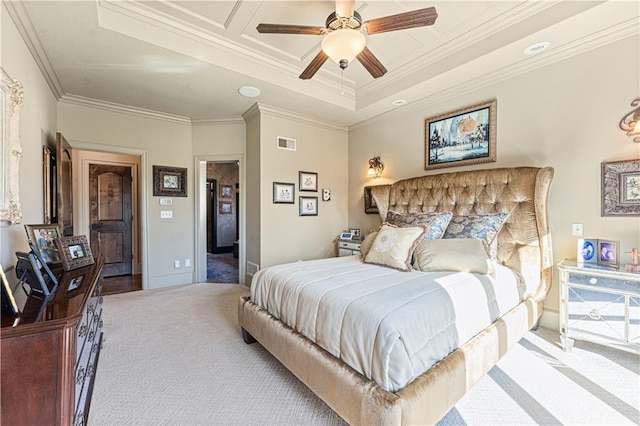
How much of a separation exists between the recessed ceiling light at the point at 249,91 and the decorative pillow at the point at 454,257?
9.06 ft

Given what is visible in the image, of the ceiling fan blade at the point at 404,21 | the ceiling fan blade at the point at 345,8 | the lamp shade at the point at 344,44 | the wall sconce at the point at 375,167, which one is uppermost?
the ceiling fan blade at the point at 345,8

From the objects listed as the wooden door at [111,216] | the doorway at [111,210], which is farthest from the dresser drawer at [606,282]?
the wooden door at [111,216]

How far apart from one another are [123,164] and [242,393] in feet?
16.7

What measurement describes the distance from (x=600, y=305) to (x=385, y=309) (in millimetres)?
2003

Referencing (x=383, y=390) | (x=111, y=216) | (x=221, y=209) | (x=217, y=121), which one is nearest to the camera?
(x=383, y=390)

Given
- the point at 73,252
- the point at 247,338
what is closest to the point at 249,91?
the point at 73,252

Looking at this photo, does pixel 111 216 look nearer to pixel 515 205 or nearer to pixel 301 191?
pixel 301 191

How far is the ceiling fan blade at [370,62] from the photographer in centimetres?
229

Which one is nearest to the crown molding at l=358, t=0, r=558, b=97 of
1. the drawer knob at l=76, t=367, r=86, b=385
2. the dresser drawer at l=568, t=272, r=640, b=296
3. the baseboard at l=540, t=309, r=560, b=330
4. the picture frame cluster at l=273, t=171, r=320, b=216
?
the picture frame cluster at l=273, t=171, r=320, b=216

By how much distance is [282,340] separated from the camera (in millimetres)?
1953

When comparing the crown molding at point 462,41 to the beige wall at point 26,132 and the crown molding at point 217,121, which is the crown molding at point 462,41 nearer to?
the crown molding at point 217,121

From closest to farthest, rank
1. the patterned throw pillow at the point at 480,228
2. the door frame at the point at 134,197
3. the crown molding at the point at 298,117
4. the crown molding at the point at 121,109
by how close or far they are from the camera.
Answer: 1. the patterned throw pillow at the point at 480,228
2. the crown molding at the point at 121,109
3. the door frame at the point at 134,197
4. the crown molding at the point at 298,117

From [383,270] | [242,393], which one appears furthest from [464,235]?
[242,393]

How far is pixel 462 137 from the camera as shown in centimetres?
344
